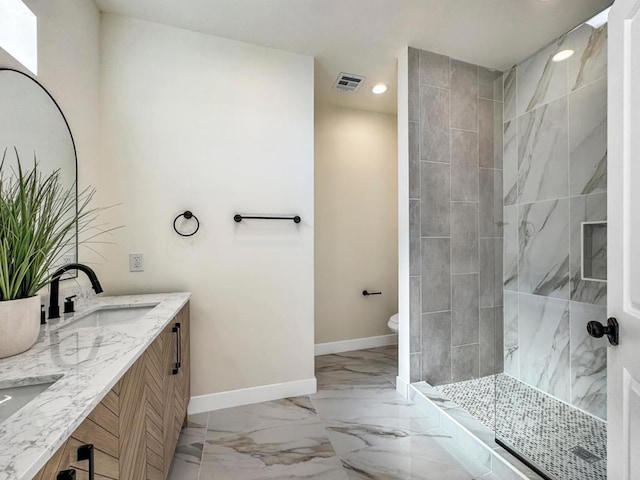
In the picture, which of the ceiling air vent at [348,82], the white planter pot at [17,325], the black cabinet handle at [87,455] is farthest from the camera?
the ceiling air vent at [348,82]

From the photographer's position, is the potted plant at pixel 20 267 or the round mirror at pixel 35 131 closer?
the potted plant at pixel 20 267

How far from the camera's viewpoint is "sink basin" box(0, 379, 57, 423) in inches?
27.7

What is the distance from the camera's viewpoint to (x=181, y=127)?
197 cm

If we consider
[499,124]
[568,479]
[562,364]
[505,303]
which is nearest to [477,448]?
[568,479]

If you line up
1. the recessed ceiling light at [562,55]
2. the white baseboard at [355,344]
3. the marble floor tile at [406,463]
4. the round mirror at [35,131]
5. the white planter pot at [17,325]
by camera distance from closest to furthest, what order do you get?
1. the white planter pot at [17,325]
2. the round mirror at [35,131]
3. the marble floor tile at [406,463]
4. the recessed ceiling light at [562,55]
5. the white baseboard at [355,344]

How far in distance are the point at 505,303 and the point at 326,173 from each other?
1975mm

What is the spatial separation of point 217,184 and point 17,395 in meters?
1.52

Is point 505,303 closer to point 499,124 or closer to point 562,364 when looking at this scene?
point 562,364

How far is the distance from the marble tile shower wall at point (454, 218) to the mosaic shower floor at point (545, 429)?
0.32m

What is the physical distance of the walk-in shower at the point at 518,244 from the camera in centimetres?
147

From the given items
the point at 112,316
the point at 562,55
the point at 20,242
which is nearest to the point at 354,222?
the point at 562,55

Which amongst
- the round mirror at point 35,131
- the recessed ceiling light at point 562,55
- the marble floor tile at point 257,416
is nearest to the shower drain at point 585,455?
the marble floor tile at point 257,416

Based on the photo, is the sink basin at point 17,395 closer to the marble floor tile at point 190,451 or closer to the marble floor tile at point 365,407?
the marble floor tile at point 190,451

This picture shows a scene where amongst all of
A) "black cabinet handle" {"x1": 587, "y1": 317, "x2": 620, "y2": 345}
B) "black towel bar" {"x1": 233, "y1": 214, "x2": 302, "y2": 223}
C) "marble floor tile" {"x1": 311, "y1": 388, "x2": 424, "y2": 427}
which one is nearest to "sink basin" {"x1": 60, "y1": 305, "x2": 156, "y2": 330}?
"black towel bar" {"x1": 233, "y1": 214, "x2": 302, "y2": 223}
